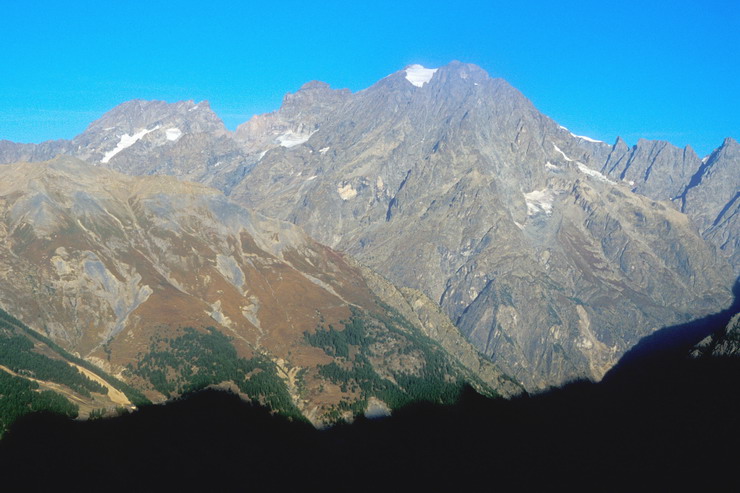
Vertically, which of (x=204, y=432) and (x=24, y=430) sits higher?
(x=204, y=432)

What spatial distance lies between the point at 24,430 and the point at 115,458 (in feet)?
64.5

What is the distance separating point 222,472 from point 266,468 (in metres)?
16.3

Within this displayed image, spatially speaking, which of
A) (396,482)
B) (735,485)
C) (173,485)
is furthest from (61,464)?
(735,485)

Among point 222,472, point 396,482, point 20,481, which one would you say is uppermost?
point 396,482

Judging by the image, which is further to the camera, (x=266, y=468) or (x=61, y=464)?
(x=266, y=468)

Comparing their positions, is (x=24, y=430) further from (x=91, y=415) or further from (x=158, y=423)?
(x=158, y=423)

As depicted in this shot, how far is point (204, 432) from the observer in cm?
18025

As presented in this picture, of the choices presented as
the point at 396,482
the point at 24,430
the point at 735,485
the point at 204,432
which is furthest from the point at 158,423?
the point at 735,485

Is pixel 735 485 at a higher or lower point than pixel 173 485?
higher

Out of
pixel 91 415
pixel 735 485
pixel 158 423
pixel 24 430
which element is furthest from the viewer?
pixel 735 485

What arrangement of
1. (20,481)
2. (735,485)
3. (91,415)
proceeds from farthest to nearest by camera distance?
(735,485)
(91,415)
(20,481)

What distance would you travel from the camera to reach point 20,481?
406 ft

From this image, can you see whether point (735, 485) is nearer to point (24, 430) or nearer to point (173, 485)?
point (173, 485)

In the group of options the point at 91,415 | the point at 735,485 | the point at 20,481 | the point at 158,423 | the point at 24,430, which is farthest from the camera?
the point at 735,485
